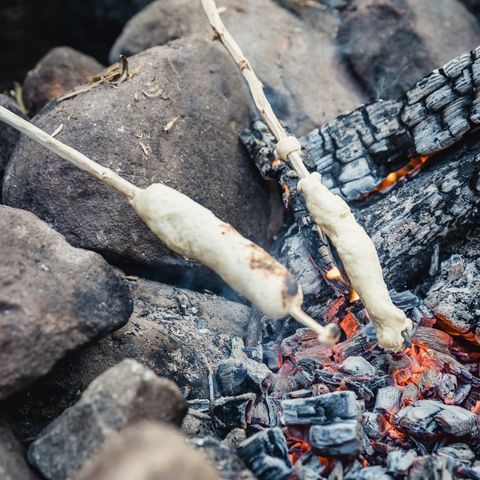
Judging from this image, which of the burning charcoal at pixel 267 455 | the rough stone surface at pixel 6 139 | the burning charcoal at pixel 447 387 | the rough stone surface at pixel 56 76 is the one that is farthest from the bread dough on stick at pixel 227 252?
Result: the rough stone surface at pixel 56 76

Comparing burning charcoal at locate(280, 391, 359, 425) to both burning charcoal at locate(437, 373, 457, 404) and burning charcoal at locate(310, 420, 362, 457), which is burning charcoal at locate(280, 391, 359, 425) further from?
burning charcoal at locate(437, 373, 457, 404)

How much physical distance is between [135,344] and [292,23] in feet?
10.1

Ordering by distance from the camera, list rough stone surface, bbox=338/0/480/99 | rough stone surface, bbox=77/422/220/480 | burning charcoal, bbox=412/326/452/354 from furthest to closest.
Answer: rough stone surface, bbox=338/0/480/99 → burning charcoal, bbox=412/326/452/354 → rough stone surface, bbox=77/422/220/480

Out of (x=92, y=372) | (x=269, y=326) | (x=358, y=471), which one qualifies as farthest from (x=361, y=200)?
(x=92, y=372)

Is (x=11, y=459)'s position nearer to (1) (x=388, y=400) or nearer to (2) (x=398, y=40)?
(1) (x=388, y=400)

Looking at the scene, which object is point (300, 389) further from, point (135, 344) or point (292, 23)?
point (292, 23)

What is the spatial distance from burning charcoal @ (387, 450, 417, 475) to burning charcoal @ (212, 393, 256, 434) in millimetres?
684

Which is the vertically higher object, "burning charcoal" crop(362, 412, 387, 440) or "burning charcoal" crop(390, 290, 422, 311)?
"burning charcoal" crop(390, 290, 422, 311)

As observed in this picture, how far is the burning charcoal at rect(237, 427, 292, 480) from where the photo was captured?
212cm

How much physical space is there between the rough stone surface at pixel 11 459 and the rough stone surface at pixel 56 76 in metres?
3.04

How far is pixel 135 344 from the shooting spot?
267cm

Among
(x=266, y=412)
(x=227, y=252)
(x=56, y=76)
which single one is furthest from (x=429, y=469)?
(x=56, y=76)

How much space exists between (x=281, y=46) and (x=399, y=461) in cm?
315

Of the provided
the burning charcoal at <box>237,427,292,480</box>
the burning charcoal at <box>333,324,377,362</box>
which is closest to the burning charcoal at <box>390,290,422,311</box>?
the burning charcoal at <box>333,324,377,362</box>
